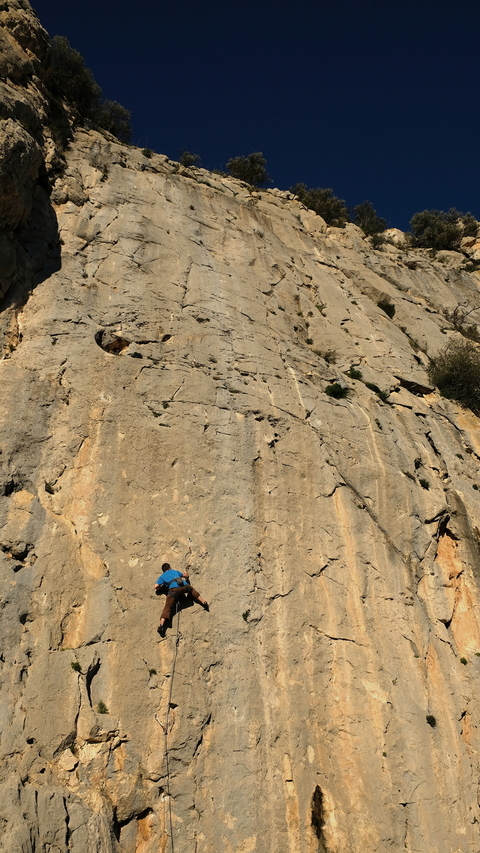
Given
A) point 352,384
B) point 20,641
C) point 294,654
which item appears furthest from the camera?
point 352,384

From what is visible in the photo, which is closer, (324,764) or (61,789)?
(61,789)

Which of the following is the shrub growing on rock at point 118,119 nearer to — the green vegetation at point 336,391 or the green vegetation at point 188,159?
the green vegetation at point 188,159

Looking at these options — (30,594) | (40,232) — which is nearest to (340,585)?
(30,594)

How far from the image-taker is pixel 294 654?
9.23m

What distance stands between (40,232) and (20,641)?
10489 millimetres

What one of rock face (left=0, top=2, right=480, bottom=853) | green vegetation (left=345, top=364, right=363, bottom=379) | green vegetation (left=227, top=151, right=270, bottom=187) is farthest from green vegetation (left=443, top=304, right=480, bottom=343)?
green vegetation (left=227, top=151, right=270, bottom=187)

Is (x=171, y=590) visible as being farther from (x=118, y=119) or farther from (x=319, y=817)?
(x=118, y=119)

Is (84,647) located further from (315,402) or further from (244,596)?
(315,402)

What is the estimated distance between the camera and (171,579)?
8914mm

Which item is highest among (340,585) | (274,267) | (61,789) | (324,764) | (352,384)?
(274,267)

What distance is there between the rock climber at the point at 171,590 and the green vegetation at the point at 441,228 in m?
26.5

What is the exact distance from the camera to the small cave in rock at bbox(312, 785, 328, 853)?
7797 mm

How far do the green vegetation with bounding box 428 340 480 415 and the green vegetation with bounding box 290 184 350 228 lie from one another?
471 inches

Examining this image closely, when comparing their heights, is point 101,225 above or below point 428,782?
above
